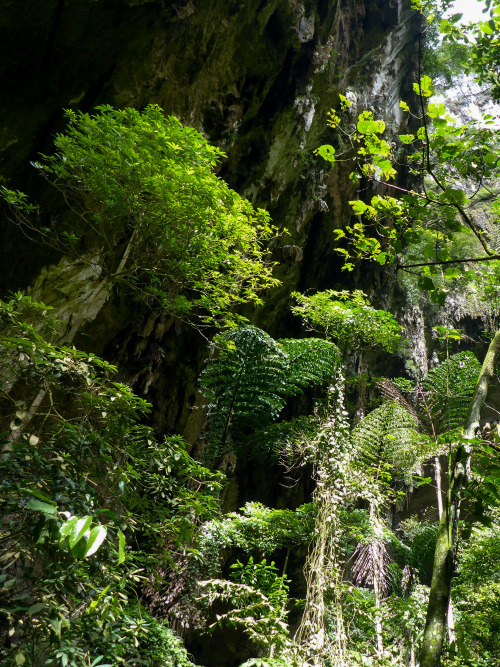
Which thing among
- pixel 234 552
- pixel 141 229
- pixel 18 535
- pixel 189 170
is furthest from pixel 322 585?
pixel 234 552

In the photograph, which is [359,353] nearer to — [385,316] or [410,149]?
[385,316]

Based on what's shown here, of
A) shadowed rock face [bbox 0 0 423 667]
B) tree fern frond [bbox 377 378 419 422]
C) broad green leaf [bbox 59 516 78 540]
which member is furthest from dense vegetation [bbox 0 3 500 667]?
→ shadowed rock face [bbox 0 0 423 667]

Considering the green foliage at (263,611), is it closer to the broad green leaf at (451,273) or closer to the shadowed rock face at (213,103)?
the shadowed rock face at (213,103)

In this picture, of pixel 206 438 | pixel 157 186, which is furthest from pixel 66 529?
pixel 206 438

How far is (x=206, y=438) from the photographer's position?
568 centimetres

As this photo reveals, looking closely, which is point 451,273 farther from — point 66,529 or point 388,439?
point 388,439

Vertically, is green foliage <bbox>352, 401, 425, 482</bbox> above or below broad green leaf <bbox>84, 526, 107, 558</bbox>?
above

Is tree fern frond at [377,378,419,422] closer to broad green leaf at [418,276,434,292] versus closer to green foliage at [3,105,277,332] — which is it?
green foliage at [3,105,277,332]

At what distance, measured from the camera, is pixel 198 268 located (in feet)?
11.3

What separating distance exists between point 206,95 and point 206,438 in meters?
4.89

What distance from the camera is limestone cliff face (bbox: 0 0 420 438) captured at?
4.15m

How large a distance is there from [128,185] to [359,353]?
328 inches

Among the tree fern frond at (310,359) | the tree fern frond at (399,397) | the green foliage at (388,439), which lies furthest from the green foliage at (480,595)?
the tree fern frond at (310,359)

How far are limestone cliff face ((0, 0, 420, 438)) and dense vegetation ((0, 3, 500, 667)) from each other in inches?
22.8
